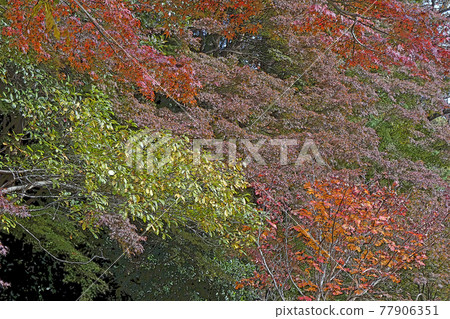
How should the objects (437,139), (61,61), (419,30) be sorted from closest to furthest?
1. (419,30)
2. (61,61)
3. (437,139)

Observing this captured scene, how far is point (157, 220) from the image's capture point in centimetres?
503

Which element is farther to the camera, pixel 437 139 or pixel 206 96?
pixel 437 139

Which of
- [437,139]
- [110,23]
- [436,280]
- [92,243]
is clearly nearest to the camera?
[110,23]

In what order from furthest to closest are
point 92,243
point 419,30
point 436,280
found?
point 92,243 < point 436,280 < point 419,30

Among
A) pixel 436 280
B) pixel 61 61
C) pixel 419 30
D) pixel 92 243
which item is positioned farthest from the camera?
pixel 92 243

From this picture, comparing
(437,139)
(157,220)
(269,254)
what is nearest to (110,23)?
(157,220)
